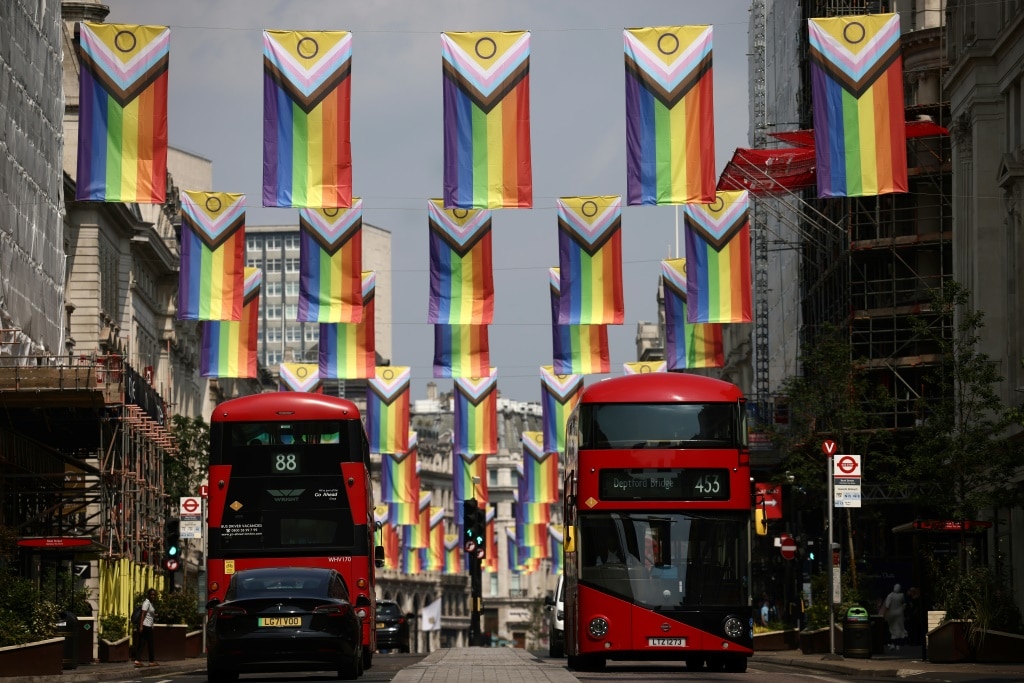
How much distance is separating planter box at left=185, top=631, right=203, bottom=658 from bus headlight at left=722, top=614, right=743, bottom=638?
65.7 ft

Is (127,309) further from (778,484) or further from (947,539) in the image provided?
(947,539)

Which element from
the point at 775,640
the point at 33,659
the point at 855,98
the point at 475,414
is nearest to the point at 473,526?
the point at 475,414

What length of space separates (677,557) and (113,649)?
1931 cm

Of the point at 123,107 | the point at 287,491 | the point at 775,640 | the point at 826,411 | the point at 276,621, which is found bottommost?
the point at 775,640

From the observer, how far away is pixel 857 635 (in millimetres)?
36844

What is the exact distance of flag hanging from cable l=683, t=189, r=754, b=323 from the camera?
4469 cm

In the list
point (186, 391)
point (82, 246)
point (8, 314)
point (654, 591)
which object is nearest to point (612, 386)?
point (654, 591)

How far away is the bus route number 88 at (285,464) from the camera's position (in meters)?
31.7

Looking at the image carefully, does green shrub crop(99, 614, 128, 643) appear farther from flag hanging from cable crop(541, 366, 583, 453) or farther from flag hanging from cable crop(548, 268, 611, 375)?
flag hanging from cable crop(541, 366, 583, 453)

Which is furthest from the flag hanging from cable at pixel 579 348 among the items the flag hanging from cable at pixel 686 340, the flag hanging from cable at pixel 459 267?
the flag hanging from cable at pixel 459 267

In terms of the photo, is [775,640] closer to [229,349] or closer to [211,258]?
[229,349]

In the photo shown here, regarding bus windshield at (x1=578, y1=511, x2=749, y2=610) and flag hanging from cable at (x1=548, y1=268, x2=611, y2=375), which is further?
flag hanging from cable at (x1=548, y1=268, x2=611, y2=375)

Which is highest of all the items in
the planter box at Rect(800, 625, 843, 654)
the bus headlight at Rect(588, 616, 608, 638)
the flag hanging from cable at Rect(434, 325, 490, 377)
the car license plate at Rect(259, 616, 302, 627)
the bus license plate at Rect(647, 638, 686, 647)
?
the flag hanging from cable at Rect(434, 325, 490, 377)

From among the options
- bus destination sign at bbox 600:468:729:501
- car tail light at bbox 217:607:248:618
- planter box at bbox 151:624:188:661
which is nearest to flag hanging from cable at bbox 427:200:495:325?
planter box at bbox 151:624:188:661
